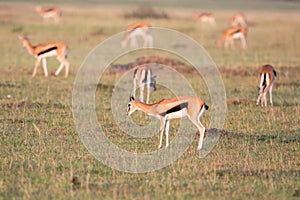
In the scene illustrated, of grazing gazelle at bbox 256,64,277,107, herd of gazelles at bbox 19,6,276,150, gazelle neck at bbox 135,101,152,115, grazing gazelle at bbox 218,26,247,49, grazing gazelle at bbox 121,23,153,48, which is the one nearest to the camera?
herd of gazelles at bbox 19,6,276,150

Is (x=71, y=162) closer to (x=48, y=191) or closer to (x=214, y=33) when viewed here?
(x=48, y=191)

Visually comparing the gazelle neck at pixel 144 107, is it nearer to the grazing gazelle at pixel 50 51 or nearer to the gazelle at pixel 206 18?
the grazing gazelle at pixel 50 51

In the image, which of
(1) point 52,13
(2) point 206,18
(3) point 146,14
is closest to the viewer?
(1) point 52,13

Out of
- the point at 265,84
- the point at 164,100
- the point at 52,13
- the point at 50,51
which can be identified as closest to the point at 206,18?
Result: the point at 52,13

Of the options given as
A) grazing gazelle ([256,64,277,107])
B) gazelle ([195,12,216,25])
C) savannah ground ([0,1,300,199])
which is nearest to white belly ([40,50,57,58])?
A: savannah ground ([0,1,300,199])

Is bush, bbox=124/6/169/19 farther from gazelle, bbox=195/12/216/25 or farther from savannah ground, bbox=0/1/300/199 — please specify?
savannah ground, bbox=0/1/300/199

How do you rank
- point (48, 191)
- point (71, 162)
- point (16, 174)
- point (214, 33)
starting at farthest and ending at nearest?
point (214, 33)
point (71, 162)
point (16, 174)
point (48, 191)

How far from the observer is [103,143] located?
8.70 meters

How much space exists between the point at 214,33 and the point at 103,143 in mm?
21751

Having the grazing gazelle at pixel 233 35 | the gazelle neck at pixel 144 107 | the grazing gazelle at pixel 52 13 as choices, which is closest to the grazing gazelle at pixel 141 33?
the grazing gazelle at pixel 233 35

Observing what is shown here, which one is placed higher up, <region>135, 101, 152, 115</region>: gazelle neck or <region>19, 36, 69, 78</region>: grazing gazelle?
<region>19, 36, 69, 78</region>: grazing gazelle

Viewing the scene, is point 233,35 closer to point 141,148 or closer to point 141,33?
point 141,33

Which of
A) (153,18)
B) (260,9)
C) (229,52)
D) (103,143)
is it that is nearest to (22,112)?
(103,143)

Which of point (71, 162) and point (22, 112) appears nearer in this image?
point (71, 162)
